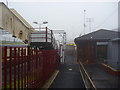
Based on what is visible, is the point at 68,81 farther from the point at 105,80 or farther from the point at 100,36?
the point at 100,36

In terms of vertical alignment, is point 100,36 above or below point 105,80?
above

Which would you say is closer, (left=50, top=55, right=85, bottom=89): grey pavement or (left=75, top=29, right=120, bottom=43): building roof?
(left=50, top=55, right=85, bottom=89): grey pavement

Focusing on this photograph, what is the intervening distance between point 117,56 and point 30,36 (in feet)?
25.1

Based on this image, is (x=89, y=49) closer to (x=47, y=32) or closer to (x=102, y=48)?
(x=102, y=48)

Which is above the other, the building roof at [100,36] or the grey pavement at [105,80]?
the building roof at [100,36]

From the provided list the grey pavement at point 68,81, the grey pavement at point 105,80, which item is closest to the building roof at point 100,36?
the grey pavement at point 105,80

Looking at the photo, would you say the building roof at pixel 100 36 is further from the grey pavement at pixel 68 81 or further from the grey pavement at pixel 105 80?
the grey pavement at pixel 68 81

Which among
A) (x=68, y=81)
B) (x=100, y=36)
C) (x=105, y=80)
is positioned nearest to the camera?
(x=68, y=81)

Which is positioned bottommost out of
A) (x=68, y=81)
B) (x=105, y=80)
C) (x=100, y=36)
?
(x=105, y=80)

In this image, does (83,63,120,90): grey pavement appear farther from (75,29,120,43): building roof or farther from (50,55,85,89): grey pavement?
(75,29,120,43): building roof

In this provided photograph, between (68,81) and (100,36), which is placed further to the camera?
(100,36)

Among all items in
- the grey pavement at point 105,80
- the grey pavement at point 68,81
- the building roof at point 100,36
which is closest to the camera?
the grey pavement at point 68,81

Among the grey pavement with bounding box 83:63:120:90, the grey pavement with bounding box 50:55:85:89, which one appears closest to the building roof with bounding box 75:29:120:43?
→ the grey pavement with bounding box 83:63:120:90

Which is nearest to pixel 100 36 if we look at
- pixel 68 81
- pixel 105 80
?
pixel 105 80
